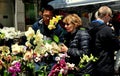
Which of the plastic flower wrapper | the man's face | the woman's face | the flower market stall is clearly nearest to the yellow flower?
the flower market stall

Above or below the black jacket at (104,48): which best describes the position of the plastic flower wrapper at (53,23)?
above

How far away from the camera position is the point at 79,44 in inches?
212

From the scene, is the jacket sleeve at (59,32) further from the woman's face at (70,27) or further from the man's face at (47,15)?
the woman's face at (70,27)

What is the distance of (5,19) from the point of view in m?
25.1

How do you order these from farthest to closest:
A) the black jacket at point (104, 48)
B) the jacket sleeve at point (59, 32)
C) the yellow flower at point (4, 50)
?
the jacket sleeve at point (59, 32) < the black jacket at point (104, 48) < the yellow flower at point (4, 50)

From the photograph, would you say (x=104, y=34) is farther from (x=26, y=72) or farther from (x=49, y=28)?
(x=26, y=72)

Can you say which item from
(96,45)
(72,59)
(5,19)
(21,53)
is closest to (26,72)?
(21,53)

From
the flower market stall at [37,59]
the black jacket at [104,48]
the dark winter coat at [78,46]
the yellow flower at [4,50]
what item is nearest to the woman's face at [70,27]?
the dark winter coat at [78,46]

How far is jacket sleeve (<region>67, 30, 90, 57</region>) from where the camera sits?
206 inches

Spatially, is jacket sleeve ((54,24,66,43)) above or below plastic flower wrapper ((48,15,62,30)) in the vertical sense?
below

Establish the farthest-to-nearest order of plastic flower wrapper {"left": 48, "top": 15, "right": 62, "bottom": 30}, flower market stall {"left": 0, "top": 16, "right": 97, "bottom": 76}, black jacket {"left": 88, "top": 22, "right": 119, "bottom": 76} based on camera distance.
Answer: black jacket {"left": 88, "top": 22, "right": 119, "bottom": 76}
plastic flower wrapper {"left": 48, "top": 15, "right": 62, "bottom": 30}
flower market stall {"left": 0, "top": 16, "right": 97, "bottom": 76}

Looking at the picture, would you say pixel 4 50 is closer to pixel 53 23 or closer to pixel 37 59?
pixel 37 59

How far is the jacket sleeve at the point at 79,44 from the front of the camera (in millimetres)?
5234

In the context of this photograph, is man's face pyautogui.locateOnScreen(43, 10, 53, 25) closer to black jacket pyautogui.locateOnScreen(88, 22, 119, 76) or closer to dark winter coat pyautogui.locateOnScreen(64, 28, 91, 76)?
dark winter coat pyautogui.locateOnScreen(64, 28, 91, 76)
